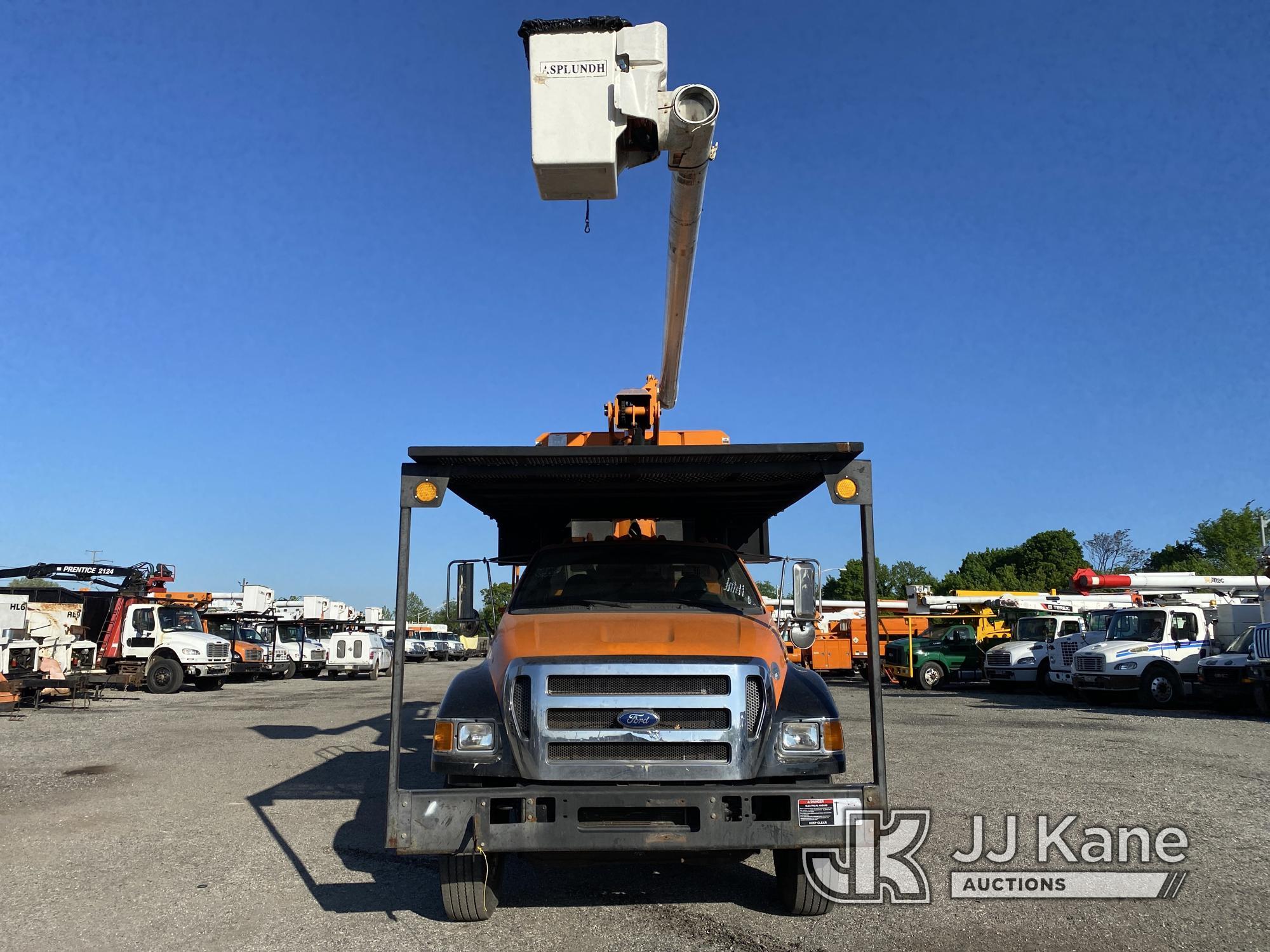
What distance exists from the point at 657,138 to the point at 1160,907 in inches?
217

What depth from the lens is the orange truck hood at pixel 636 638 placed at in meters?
4.62

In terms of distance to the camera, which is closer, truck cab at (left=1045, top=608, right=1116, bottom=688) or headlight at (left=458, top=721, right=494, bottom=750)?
headlight at (left=458, top=721, right=494, bottom=750)

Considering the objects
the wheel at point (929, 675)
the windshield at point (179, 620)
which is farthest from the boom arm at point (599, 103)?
the windshield at point (179, 620)

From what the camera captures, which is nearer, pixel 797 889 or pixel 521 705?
pixel 521 705

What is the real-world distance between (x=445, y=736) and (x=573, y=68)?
4225 millimetres

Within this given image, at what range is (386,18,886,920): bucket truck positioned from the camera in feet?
13.9

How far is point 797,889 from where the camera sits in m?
4.79

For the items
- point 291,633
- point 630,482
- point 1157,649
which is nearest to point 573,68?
point 630,482

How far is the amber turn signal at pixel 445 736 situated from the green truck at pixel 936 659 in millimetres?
21205

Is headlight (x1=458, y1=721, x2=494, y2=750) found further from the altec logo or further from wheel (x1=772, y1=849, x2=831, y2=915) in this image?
the altec logo

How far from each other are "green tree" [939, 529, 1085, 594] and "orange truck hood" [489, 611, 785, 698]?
7284cm

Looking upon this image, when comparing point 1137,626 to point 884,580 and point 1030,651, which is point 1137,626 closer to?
point 1030,651

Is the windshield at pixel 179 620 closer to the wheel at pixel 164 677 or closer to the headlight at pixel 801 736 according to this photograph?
the wheel at pixel 164 677

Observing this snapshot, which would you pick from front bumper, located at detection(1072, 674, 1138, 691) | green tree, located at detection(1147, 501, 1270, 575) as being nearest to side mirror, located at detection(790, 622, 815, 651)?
front bumper, located at detection(1072, 674, 1138, 691)
